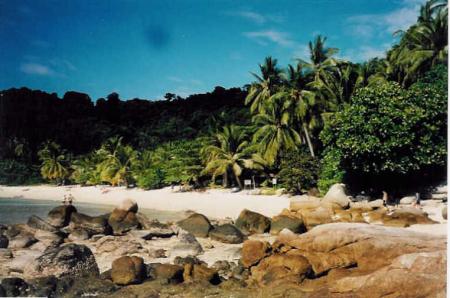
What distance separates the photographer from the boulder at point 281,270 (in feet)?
28.0

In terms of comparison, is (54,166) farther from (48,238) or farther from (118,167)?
(48,238)

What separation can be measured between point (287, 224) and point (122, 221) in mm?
6820

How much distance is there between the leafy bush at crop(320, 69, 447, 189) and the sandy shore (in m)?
4.97

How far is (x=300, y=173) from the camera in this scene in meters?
22.0

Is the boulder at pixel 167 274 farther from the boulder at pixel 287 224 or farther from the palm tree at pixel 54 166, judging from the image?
the palm tree at pixel 54 166

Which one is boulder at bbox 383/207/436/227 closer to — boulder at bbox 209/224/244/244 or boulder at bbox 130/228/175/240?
boulder at bbox 209/224/244/244

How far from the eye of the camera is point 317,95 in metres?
26.2

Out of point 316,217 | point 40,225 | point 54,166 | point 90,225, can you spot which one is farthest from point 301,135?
point 54,166

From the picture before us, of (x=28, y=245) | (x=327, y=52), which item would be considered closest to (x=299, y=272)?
(x=28, y=245)

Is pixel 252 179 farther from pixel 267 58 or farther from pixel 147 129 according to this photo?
pixel 147 129

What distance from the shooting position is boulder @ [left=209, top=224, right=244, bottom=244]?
44.7ft

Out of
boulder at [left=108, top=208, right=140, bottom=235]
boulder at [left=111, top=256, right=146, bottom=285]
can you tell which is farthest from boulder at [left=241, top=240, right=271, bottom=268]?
boulder at [left=108, top=208, right=140, bottom=235]

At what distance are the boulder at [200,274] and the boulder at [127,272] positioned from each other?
1046 millimetres

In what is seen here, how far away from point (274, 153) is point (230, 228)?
12.1 m
